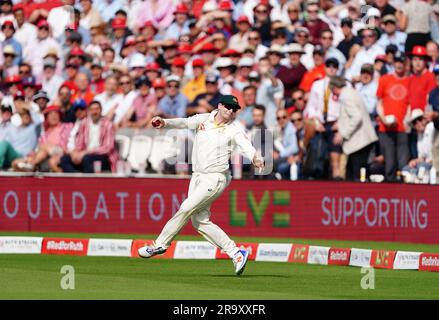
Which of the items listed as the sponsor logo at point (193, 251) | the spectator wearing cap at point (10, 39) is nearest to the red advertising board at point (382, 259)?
the sponsor logo at point (193, 251)

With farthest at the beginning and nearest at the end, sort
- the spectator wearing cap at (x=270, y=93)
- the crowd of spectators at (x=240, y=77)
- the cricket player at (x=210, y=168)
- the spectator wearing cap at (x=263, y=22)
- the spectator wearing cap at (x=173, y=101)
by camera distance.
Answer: the spectator wearing cap at (x=263, y=22) → the spectator wearing cap at (x=173, y=101) → the spectator wearing cap at (x=270, y=93) → the crowd of spectators at (x=240, y=77) → the cricket player at (x=210, y=168)

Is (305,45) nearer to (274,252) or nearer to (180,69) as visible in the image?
(180,69)

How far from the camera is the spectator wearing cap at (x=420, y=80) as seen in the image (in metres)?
21.4

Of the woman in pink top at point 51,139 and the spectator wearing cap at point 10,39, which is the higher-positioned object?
the spectator wearing cap at point 10,39

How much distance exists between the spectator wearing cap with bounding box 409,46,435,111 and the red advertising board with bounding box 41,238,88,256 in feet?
18.8

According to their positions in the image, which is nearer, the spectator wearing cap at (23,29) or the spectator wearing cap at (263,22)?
the spectator wearing cap at (263,22)

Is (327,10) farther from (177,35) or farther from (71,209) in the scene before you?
(71,209)

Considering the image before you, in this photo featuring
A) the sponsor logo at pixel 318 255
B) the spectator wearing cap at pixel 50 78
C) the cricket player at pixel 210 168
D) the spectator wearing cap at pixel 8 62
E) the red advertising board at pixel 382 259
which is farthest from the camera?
the spectator wearing cap at pixel 8 62

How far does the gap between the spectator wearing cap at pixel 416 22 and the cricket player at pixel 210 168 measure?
25.6 ft

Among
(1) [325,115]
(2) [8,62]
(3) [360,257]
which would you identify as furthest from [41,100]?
(3) [360,257]

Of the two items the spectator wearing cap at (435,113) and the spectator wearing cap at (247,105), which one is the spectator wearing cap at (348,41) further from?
the spectator wearing cap at (435,113)

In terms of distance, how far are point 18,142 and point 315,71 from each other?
4971 mm
